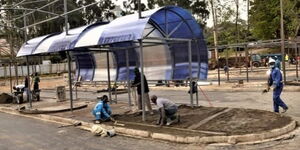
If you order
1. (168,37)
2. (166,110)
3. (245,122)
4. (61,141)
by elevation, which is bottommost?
(61,141)

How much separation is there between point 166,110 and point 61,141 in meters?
3.07

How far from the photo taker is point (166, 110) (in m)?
12.7

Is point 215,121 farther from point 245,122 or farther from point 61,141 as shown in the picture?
point 61,141

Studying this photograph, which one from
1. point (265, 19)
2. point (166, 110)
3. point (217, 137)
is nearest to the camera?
point (217, 137)

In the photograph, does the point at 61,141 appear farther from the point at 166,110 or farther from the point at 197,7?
the point at 197,7

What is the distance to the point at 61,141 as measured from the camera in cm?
1238

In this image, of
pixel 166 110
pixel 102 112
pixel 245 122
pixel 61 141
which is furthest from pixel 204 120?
pixel 61 141

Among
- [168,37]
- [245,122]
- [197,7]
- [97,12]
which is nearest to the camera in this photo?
[245,122]

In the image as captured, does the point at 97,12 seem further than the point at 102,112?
Yes

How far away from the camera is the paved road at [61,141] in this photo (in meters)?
11.0

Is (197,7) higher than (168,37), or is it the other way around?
(197,7)

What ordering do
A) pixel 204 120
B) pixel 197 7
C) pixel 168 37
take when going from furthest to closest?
1. pixel 197 7
2. pixel 168 37
3. pixel 204 120

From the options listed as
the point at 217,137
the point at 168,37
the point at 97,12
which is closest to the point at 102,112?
the point at 168,37

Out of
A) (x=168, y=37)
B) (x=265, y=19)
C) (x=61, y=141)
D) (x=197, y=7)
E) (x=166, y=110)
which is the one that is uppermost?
(x=197, y=7)
